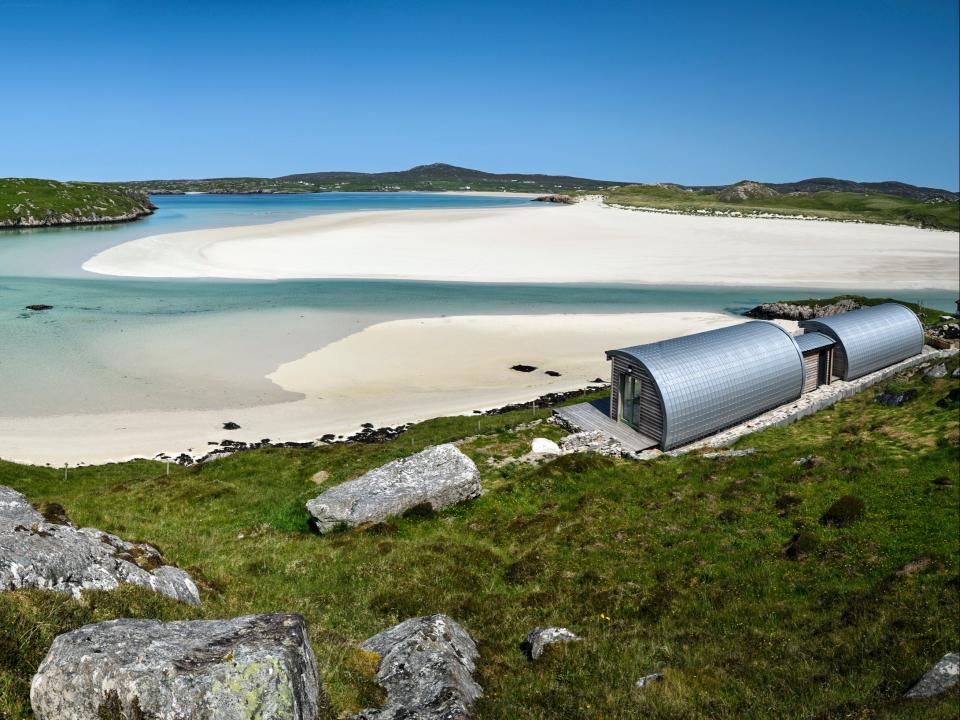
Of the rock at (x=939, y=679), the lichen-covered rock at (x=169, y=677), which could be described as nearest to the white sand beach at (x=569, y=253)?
the rock at (x=939, y=679)

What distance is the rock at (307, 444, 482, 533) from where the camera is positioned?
74.6 ft

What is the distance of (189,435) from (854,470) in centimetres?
3219

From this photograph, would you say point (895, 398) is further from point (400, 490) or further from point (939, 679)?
point (939, 679)

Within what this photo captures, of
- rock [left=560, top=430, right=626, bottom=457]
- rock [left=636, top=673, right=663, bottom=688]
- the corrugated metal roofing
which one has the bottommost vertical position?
rock [left=560, top=430, right=626, bottom=457]

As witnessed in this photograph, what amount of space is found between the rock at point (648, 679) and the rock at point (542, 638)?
2.13 meters

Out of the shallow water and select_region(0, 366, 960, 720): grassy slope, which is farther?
the shallow water

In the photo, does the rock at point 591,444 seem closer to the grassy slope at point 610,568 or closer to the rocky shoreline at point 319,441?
the grassy slope at point 610,568

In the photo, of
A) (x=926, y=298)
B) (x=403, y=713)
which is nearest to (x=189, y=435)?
(x=403, y=713)

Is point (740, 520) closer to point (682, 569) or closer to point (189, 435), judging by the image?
point (682, 569)

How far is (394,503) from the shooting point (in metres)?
23.1

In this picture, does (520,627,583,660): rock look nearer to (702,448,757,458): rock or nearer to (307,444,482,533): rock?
(307,444,482,533): rock

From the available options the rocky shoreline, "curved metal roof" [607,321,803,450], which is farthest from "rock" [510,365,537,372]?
"curved metal roof" [607,321,803,450]

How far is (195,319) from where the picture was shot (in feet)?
217

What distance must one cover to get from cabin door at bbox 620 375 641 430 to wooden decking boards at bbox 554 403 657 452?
42 cm
